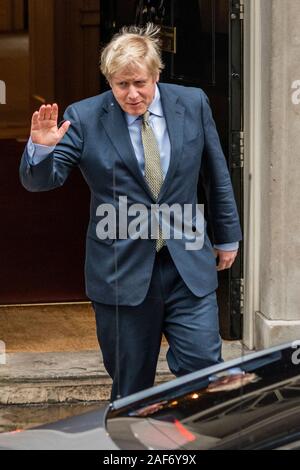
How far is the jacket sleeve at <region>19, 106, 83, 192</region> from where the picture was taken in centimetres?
477

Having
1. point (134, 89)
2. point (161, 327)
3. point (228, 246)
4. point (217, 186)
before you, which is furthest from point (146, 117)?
point (161, 327)

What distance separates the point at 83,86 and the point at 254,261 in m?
2.44

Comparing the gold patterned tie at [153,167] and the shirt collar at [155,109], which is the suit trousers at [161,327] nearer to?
the gold patterned tie at [153,167]

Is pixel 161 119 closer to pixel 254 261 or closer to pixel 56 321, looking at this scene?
pixel 254 261

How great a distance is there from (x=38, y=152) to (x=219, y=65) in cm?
311

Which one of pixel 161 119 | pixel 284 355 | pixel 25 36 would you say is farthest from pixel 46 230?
pixel 284 355

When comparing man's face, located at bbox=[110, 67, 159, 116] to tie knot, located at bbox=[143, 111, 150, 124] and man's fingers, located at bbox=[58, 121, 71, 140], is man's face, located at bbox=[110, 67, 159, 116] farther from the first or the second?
man's fingers, located at bbox=[58, 121, 71, 140]

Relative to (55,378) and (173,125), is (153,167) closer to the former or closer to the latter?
(173,125)

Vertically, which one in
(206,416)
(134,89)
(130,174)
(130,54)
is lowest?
(206,416)

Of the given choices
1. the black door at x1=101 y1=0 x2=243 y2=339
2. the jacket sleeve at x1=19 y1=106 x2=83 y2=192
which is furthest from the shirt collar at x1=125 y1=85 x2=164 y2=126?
the black door at x1=101 y1=0 x2=243 y2=339

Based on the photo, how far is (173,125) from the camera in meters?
4.98

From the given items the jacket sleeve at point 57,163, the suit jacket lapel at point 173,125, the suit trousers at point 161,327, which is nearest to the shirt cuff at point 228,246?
the suit trousers at point 161,327

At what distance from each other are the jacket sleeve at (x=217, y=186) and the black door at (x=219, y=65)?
2364 millimetres

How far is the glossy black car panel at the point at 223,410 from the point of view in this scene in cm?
298
